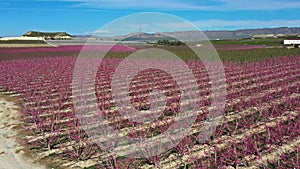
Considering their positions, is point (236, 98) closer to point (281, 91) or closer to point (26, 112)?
point (281, 91)

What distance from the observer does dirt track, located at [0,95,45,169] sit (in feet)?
18.6

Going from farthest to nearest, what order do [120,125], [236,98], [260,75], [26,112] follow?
[260,75] < [236,98] < [26,112] < [120,125]

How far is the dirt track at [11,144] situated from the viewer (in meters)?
5.66

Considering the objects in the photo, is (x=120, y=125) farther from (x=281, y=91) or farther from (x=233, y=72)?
(x=233, y=72)

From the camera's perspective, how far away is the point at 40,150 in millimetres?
6375

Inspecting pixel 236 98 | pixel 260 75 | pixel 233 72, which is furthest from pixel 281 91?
pixel 233 72

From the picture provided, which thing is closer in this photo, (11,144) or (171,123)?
(11,144)

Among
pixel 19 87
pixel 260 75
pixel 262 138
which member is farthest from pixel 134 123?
pixel 260 75

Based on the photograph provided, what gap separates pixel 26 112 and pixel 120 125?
10.2 ft

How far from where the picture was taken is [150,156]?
5.59 m

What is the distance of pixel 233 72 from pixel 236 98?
6505 mm

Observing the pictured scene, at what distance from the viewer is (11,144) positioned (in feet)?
22.0

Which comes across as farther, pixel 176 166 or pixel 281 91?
pixel 281 91

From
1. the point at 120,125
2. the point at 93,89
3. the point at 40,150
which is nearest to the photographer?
the point at 40,150
